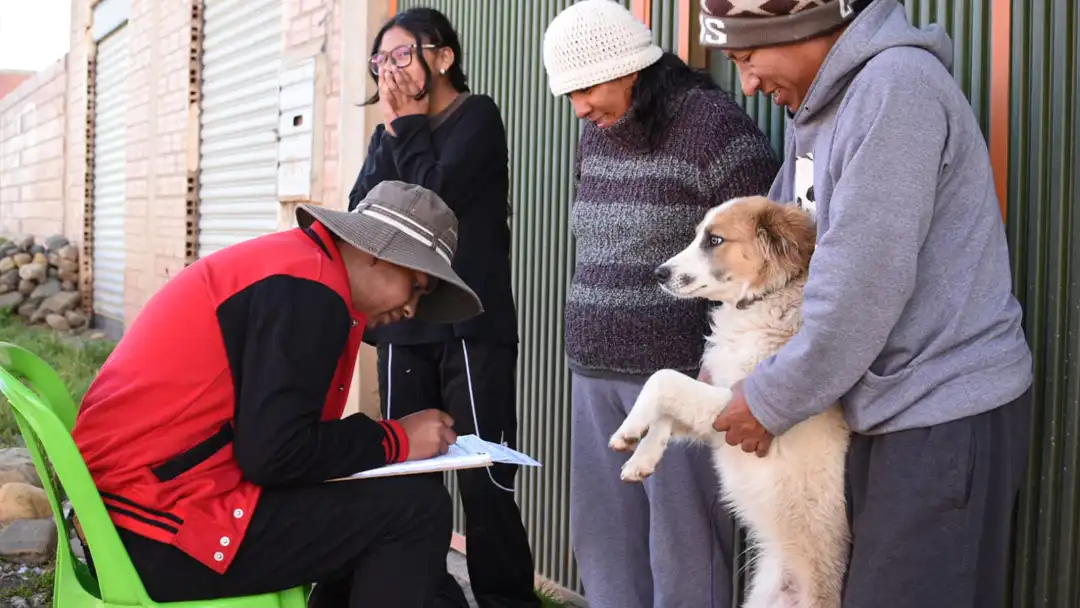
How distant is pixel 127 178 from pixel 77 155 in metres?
3.29

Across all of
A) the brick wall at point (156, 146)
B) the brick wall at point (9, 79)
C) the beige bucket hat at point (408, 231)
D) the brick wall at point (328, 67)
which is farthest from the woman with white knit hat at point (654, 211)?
the brick wall at point (9, 79)

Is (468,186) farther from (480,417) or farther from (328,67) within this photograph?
(328,67)

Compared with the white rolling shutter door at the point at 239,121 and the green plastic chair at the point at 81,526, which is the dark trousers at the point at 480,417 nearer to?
the green plastic chair at the point at 81,526

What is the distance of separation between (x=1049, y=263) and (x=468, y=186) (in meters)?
1.82

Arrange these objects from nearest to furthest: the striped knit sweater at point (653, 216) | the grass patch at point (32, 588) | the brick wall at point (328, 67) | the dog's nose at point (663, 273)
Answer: the dog's nose at point (663, 273)
the striped knit sweater at point (653, 216)
the grass patch at point (32, 588)
the brick wall at point (328, 67)

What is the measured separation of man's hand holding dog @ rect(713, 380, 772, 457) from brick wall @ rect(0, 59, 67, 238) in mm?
15298

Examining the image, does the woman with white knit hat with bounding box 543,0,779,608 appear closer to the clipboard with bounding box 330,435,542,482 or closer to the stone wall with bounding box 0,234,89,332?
the clipboard with bounding box 330,435,542,482

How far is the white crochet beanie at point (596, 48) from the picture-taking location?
291cm

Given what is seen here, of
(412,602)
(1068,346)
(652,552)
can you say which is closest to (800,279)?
(1068,346)

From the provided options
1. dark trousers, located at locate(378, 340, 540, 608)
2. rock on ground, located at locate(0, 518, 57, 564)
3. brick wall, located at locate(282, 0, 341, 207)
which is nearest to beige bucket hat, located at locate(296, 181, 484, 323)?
dark trousers, located at locate(378, 340, 540, 608)

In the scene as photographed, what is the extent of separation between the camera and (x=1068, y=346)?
8.23 feet

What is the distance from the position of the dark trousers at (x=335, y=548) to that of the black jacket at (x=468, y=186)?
118 centimetres

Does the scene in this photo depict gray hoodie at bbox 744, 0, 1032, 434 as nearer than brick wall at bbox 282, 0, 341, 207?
Yes

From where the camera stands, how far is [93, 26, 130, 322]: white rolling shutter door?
12.7 m
